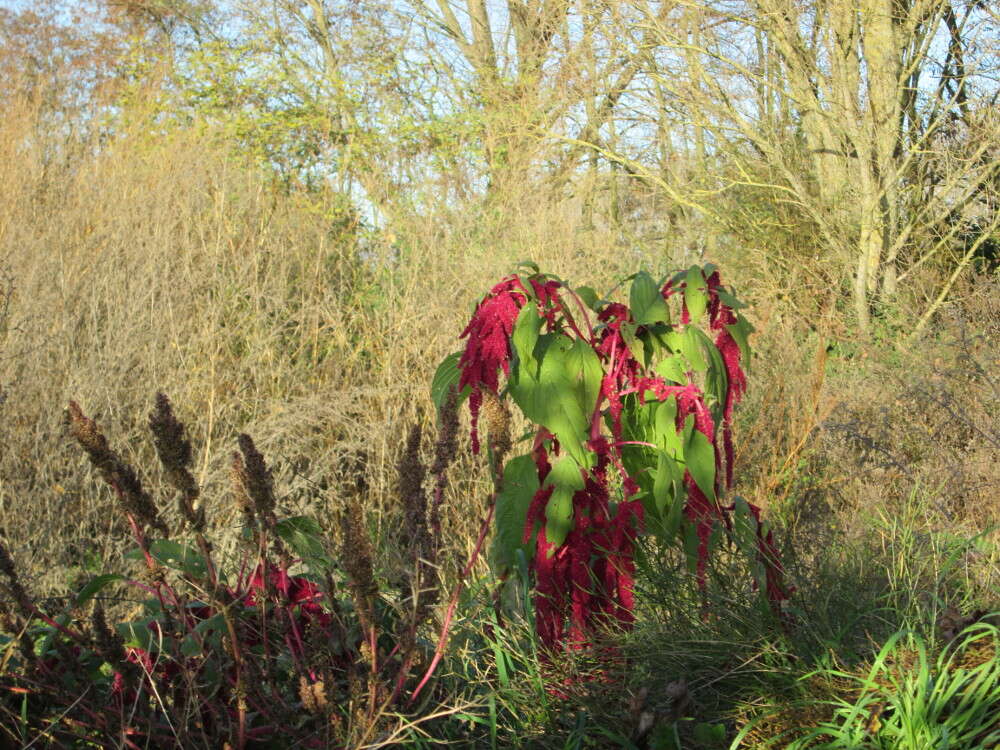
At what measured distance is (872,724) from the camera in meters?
1.91

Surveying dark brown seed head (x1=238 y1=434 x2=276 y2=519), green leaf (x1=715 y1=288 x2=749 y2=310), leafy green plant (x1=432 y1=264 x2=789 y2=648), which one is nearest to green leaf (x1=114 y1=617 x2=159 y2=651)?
dark brown seed head (x1=238 y1=434 x2=276 y2=519)

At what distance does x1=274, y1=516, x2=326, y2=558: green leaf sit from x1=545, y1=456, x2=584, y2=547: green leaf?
516 millimetres

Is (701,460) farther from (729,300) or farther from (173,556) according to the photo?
→ (173,556)

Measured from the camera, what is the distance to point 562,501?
7.33 ft

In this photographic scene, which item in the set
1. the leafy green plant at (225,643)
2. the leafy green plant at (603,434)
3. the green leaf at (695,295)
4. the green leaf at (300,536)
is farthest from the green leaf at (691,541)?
the green leaf at (300,536)

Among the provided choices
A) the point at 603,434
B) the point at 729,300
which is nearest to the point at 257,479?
the point at 603,434

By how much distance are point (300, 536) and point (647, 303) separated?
3.30ft

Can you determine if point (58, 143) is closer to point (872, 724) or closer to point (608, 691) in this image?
point (608, 691)

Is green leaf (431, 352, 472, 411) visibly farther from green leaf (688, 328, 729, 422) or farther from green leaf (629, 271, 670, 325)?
green leaf (688, 328, 729, 422)

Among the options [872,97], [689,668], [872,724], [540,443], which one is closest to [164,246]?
[540,443]

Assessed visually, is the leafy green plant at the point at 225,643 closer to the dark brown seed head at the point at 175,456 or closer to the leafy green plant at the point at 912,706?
the dark brown seed head at the point at 175,456

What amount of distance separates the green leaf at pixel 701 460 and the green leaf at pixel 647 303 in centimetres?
29

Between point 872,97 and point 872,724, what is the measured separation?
825 centimetres

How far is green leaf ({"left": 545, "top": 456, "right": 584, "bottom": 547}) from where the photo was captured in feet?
7.33
